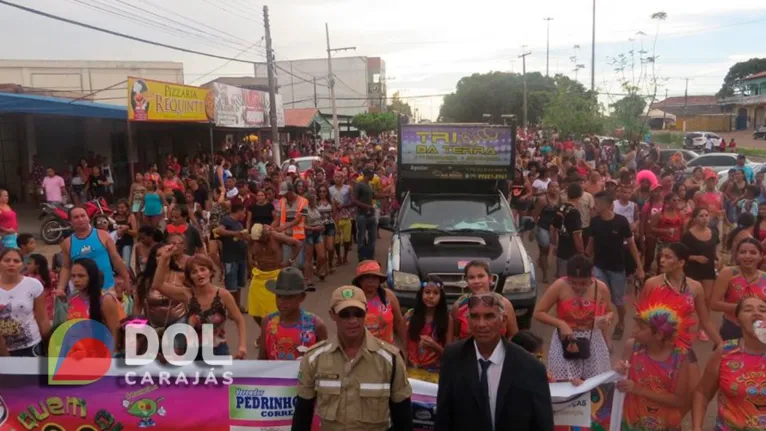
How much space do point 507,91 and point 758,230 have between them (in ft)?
257

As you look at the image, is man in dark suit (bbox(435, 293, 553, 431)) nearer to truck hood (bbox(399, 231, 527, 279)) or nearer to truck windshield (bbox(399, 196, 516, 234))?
truck hood (bbox(399, 231, 527, 279))

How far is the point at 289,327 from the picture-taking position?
4520 mm

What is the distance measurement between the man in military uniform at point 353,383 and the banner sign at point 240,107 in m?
19.9

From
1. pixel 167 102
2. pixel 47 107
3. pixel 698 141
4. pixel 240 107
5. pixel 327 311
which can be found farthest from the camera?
pixel 698 141

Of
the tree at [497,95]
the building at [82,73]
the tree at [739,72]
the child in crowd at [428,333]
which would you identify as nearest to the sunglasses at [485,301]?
the child in crowd at [428,333]

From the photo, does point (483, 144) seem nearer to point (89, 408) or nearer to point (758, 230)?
point (758, 230)

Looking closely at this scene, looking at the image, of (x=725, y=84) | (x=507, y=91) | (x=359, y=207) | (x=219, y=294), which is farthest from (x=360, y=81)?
(x=219, y=294)

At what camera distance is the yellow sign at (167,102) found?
16812 mm

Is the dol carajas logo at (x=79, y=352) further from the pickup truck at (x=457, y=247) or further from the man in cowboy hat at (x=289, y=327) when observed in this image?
the pickup truck at (x=457, y=247)

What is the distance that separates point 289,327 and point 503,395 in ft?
6.35

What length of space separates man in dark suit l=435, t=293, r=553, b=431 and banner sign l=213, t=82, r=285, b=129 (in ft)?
66.7

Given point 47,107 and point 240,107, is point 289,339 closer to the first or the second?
point 47,107

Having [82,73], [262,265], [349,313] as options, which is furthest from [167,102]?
[82,73]

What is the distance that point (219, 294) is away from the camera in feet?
16.4
